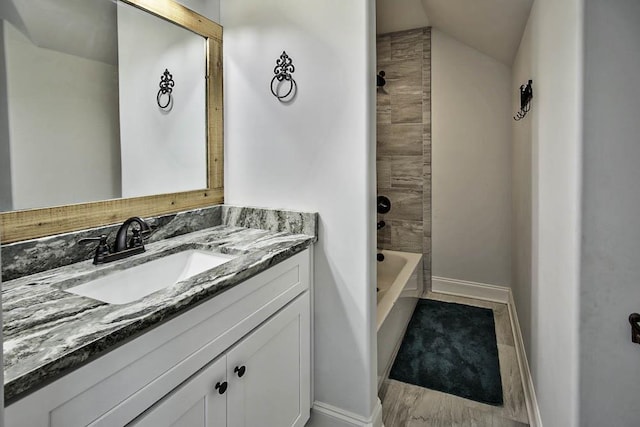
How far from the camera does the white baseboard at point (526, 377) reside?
5.53ft

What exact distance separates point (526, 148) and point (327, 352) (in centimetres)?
159

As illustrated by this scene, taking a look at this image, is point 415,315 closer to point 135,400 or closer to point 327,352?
point 327,352

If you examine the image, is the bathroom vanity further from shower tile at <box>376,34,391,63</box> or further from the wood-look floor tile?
shower tile at <box>376,34,391,63</box>

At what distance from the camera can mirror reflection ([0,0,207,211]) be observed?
116cm

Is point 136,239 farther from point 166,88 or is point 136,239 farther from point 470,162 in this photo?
point 470,162

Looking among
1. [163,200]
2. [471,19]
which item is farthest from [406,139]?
[163,200]

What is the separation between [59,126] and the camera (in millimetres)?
1264

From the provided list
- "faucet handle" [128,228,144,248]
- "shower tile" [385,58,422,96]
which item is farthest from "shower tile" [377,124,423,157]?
"faucet handle" [128,228,144,248]

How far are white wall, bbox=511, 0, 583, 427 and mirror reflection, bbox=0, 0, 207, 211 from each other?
1.46 m

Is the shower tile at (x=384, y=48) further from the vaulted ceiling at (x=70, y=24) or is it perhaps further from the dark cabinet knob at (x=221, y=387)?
the dark cabinet knob at (x=221, y=387)

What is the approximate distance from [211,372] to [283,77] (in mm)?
1228

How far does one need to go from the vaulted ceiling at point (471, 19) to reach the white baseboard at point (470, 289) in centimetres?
185

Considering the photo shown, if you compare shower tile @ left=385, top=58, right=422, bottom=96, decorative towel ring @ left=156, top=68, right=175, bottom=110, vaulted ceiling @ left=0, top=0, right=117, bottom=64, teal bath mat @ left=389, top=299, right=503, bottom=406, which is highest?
shower tile @ left=385, top=58, right=422, bottom=96

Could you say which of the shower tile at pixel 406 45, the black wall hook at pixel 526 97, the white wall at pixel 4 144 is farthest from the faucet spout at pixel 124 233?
the shower tile at pixel 406 45
